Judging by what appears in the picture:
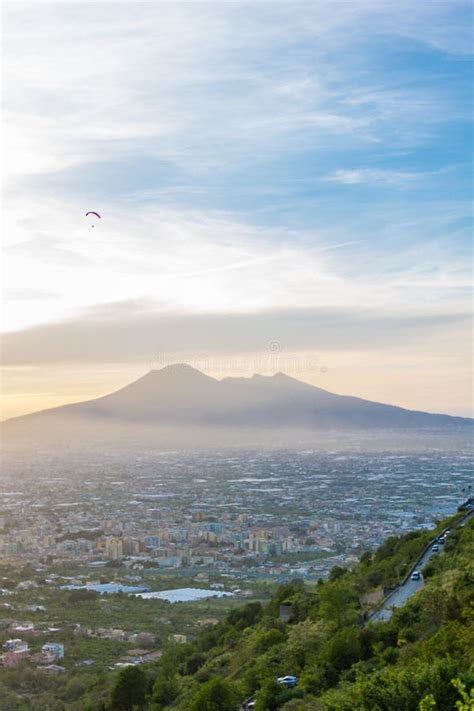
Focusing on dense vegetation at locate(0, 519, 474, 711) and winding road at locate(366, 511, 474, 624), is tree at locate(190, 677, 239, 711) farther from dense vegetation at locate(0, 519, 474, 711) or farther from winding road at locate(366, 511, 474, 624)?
winding road at locate(366, 511, 474, 624)

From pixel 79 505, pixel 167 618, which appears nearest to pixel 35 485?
pixel 79 505

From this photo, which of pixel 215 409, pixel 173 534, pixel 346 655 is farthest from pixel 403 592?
pixel 215 409

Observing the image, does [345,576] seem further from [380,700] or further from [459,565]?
[380,700]

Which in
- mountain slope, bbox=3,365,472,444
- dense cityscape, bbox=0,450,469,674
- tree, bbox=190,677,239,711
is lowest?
dense cityscape, bbox=0,450,469,674

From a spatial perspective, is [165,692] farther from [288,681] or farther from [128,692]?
[288,681]

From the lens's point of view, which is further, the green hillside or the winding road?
the winding road

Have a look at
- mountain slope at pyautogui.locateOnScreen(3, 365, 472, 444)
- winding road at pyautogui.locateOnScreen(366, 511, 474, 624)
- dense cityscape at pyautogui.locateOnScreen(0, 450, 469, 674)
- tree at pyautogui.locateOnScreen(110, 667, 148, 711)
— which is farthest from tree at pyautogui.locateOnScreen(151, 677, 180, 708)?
mountain slope at pyautogui.locateOnScreen(3, 365, 472, 444)
